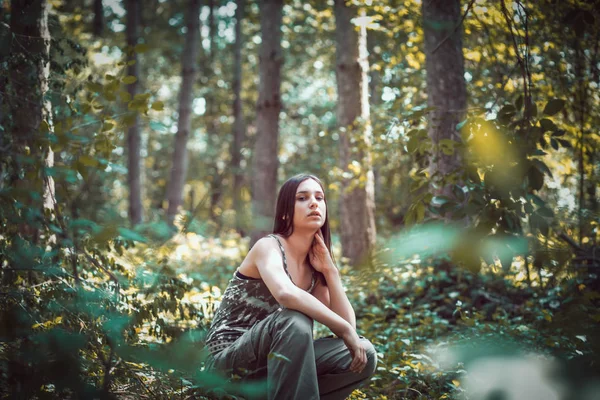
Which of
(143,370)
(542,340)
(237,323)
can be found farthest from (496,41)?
(143,370)

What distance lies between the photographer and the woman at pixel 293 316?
2512 millimetres

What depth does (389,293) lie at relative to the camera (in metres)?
5.74

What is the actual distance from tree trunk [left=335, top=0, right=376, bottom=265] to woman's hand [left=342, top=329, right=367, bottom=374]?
457 cm

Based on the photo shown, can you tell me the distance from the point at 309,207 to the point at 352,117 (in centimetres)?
470

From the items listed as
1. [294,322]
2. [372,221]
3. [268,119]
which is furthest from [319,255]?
[268,119]

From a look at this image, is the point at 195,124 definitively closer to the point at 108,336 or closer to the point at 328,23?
the point at 328,23

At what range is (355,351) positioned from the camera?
2656 millimetres

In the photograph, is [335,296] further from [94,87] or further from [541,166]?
[94,87]

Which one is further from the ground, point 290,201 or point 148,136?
point 148,136

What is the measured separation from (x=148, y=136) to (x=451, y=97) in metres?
20.4

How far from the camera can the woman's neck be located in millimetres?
3123

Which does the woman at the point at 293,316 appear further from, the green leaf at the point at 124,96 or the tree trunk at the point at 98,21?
the tree trunk at the point at 98,21

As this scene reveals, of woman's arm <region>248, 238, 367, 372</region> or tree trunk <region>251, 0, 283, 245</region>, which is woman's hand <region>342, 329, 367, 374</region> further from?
tree trunk <region>251, 0, 283, 245</region>

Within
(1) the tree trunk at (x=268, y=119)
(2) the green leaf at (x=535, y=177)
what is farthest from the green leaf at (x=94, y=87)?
(1) the tree trunk at (x=268, y=119)
